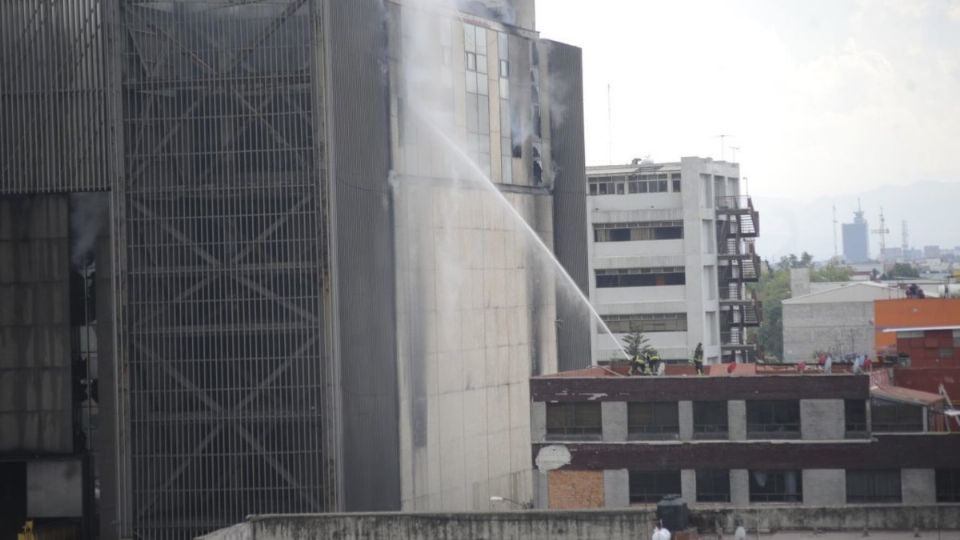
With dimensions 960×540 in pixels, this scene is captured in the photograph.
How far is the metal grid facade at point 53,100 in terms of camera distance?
5559 cm

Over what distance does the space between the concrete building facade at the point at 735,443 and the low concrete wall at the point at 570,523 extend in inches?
456

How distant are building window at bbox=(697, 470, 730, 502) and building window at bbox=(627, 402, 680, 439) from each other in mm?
1688

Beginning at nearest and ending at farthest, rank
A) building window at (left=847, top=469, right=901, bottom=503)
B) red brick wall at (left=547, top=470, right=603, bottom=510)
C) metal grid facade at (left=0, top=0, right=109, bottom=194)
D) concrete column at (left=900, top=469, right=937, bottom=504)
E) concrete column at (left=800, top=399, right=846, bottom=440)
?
concrete column at (left=900, top=469, right=937, bottom=504) → building window at (left=847, top=469, right=901, bottom=503) → concrete column at (left=800, top=399, right=846, bottom=440) → red brick wall at (left=547, top=470, right=603, bottom=510) → metal grid facade at (left=0, top=0, right=109, bottom=194)

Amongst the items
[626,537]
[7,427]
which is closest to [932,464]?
[626,537]

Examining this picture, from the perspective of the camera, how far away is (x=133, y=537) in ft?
180

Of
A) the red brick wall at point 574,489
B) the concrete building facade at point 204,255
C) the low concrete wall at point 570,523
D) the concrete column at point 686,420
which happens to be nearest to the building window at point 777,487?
the concrete column at point 686,420

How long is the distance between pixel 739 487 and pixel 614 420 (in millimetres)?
4806

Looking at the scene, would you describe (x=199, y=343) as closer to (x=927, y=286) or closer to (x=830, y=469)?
(x=830, y=469)

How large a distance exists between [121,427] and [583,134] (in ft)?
93.1

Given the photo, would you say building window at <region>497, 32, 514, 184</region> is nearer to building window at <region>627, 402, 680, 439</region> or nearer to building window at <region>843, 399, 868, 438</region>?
building window at <region>627, 402, 680, 439</region>

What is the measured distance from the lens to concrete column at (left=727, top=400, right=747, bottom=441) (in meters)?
53.9

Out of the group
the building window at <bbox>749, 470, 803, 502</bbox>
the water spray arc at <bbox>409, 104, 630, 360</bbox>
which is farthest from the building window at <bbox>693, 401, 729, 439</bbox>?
the water spray arc at <bbox>409, 104, 630, 360</bbox>

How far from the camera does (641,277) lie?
114250 millimetres

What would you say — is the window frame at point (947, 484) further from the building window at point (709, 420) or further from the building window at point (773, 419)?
the building window at point (709, 420)
